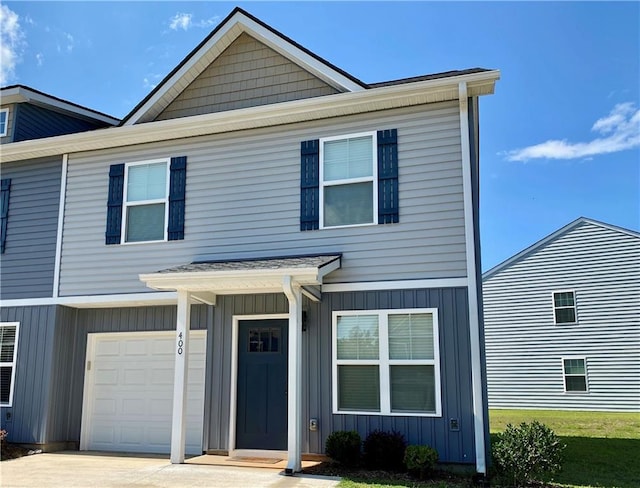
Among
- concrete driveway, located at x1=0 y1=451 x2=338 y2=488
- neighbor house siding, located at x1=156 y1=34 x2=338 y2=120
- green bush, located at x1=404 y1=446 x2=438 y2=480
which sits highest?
neighbor house siding, located at x1=156 y1=34 x2=338 y2=120

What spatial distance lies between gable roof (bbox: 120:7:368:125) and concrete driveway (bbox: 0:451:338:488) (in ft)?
19.1

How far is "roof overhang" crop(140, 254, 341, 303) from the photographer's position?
8.33 m

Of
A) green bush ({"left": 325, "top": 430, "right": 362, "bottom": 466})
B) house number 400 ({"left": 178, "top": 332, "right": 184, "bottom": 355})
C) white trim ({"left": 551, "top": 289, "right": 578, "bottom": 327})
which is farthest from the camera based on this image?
white trim ({"left": 551, "top": 289, "right": 578, "bottom": 327})

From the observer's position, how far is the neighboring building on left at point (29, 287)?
34.5 feet

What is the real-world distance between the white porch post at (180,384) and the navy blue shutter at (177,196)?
158 cm

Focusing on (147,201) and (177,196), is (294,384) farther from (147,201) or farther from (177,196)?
(147,201)

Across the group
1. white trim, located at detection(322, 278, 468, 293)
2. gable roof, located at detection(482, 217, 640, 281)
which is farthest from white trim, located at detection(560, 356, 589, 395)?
white trim, located at detection(322, 278, 468, 293)

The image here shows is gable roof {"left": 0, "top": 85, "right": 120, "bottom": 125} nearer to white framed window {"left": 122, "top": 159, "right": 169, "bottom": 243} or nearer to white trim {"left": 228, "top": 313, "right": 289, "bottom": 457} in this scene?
white framed window {"left": 122, "top": 159, "right": 169, "bottom": 243}

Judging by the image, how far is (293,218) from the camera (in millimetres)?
9758

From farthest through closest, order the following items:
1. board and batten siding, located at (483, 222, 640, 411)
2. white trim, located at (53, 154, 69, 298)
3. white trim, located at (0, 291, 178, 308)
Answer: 1. board and batten siding, located at (483, 222, 640, 411)
2. white trim, located at (53, 154, 69, 298)
3. white trim, located at (0, 291, 178, 308)

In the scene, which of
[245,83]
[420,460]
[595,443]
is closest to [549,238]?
[595,443]

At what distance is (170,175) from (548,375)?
Answer: 46.4 ft

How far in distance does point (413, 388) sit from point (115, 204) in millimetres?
6151

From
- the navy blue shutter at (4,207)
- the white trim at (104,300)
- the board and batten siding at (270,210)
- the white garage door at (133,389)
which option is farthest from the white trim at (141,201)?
the navy blue shutter at (4,207)
